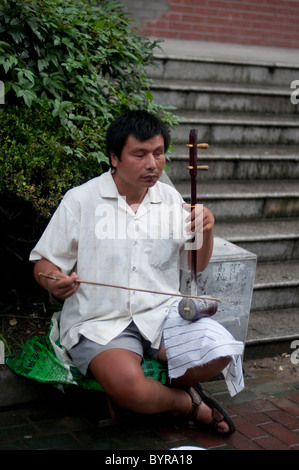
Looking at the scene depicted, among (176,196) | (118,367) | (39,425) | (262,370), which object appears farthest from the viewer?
(262,370)

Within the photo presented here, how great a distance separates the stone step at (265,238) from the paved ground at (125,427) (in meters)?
1.54

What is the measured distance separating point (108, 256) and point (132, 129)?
675mm

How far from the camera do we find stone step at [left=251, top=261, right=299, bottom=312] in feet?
16.1

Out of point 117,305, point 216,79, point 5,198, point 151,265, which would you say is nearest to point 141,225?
point 151,265

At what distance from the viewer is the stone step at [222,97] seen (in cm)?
634

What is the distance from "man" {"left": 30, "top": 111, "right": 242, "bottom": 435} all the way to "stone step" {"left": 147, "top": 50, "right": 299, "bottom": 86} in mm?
3387

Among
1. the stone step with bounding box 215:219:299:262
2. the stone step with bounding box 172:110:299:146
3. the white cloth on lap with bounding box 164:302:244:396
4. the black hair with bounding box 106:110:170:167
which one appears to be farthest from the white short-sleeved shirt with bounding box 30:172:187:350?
the stone step with bounding box 172:110:299:146

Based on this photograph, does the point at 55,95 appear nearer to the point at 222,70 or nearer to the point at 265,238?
the point at 265,238

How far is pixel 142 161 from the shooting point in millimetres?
3355

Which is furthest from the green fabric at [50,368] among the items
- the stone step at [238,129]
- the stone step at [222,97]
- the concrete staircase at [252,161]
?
the stone step at [222,97]

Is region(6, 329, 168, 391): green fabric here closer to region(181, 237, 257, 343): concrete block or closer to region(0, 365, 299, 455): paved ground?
region(0, 365, 299, 455): paved ground

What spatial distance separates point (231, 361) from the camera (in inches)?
136

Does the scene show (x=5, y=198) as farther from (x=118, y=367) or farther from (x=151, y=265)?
(x=118, y=367)

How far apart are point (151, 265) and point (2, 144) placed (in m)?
1.27
